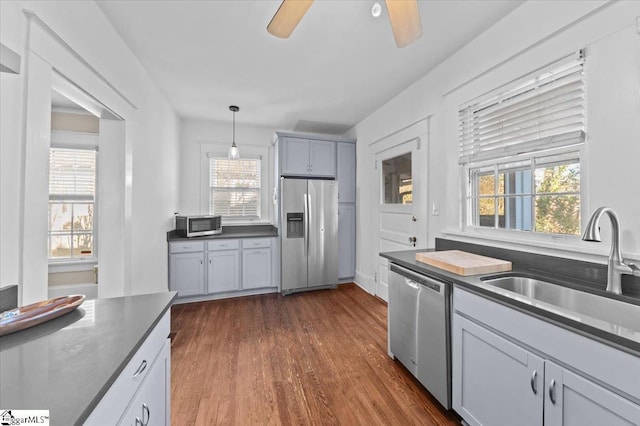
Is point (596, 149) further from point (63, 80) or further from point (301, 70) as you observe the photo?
point (63, 80)

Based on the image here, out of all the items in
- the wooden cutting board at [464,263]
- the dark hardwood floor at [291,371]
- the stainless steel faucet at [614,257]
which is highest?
the stainless steel faucet at [614,257]

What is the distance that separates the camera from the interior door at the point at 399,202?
Answer: 2.79 m

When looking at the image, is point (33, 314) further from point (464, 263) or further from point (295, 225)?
point (295, 225)

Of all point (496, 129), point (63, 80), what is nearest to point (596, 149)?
point (496, 129)

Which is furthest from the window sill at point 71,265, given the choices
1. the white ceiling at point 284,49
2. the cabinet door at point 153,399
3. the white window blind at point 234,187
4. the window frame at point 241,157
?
the cabinet door at point 153,399

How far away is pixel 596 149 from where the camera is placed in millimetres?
1392

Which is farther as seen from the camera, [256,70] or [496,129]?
[256,70]

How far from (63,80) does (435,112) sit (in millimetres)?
2798

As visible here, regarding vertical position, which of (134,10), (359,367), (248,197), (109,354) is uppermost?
(134,10)

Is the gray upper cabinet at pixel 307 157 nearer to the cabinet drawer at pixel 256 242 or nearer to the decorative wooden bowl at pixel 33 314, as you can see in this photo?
the cabinet drawer at pixel 256 242

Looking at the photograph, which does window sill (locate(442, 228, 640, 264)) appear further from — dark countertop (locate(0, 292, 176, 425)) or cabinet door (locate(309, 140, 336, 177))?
cabinet door (locate(309, 140, 336, 177))

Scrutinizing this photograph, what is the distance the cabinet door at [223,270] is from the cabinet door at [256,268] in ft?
0.33

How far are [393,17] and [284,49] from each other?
1174 millimetres

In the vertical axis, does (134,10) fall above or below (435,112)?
above
